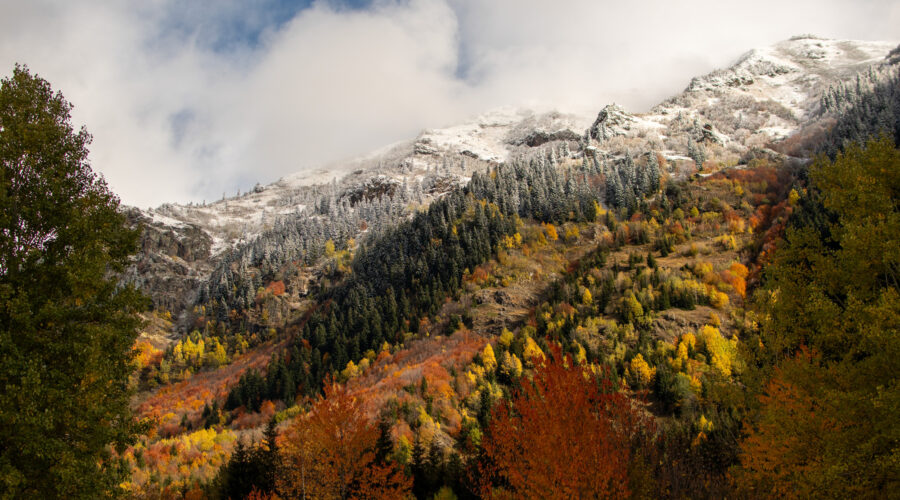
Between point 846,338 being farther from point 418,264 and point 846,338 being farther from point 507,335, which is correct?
point 418,264

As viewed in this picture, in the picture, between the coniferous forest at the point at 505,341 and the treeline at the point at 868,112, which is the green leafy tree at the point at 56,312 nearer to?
the coniferous forest at the point at 505,341

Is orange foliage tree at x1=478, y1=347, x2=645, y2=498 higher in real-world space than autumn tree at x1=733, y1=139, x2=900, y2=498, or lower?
lower

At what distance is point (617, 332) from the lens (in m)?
82.6

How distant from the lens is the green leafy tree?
32.4ft

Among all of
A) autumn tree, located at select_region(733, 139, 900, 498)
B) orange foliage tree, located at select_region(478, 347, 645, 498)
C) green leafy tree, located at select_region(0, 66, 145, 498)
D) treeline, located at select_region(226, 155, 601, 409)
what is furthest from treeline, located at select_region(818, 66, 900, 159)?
green leafy tree, located at select_region(0, 66, 145, 498)

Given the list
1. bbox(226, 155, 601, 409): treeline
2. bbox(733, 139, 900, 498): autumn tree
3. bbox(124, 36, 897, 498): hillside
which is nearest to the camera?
bbox(733, 139, 900, 498): autumn tree

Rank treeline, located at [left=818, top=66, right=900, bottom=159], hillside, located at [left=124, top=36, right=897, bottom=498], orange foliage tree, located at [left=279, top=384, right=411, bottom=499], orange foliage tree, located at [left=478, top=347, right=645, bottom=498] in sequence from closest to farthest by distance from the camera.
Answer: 1. orange foliage tree, located at [left=478, top=347, right=645, bottom=498]
2. orange foliage tree, located at [left=279, top=384, right=411, bottom=499]
3. hillside, located at [left=124, top=36, right=897, bottom=498]
4. treeline, located at [left=818, top=66, right=900, bottom=159]

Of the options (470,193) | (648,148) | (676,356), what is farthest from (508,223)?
(648,148)

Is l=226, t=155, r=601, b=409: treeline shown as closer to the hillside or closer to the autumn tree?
the hillside

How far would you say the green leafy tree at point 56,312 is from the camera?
32.4 ft

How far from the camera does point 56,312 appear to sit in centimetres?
1080

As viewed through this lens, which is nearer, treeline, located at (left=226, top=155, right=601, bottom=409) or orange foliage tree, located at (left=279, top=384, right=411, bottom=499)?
orange foliage tree, located at (left=279, top=384, right=411, bottom=499)

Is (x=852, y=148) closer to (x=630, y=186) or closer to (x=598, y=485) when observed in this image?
(x=598, y=485)

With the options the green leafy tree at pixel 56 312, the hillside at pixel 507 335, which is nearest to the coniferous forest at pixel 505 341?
the green leafy tree at pixel 56 312
